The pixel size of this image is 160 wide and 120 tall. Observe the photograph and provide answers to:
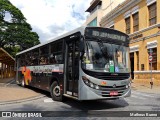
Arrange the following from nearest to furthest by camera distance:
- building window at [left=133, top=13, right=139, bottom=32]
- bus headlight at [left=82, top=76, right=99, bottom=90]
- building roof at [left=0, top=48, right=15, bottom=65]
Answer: bus headlight at [left=82, top=76, right=99, bottom=90], building roof at [left=0, top=48, right=15, bottom=65], building window at [left=133, top=13, right=139, bottom=32]

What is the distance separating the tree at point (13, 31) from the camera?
43.7m

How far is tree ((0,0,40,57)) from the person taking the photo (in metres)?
43.7

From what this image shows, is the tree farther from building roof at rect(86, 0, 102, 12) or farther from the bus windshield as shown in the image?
the bus windshield

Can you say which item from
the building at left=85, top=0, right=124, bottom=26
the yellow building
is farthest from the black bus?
the building at left=85, top=0, right=124, bottom=26

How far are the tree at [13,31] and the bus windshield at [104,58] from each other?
35462mm

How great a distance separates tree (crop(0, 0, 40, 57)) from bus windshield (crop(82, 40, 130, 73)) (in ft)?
116

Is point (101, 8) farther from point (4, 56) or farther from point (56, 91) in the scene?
point (56, 91)

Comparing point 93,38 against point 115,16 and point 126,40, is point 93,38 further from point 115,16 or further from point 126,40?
point 115,16

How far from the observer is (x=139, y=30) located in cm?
2834

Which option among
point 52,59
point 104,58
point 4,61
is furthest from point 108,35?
point 4,61

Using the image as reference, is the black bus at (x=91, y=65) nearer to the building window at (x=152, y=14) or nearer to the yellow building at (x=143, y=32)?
the yellow building at (x=143, y=32)

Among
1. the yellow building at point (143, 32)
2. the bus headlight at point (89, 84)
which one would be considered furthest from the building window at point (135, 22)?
the bus headlight at point (89, 84)

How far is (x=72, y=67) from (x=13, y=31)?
35.9 m

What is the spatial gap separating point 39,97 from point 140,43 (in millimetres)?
17398
